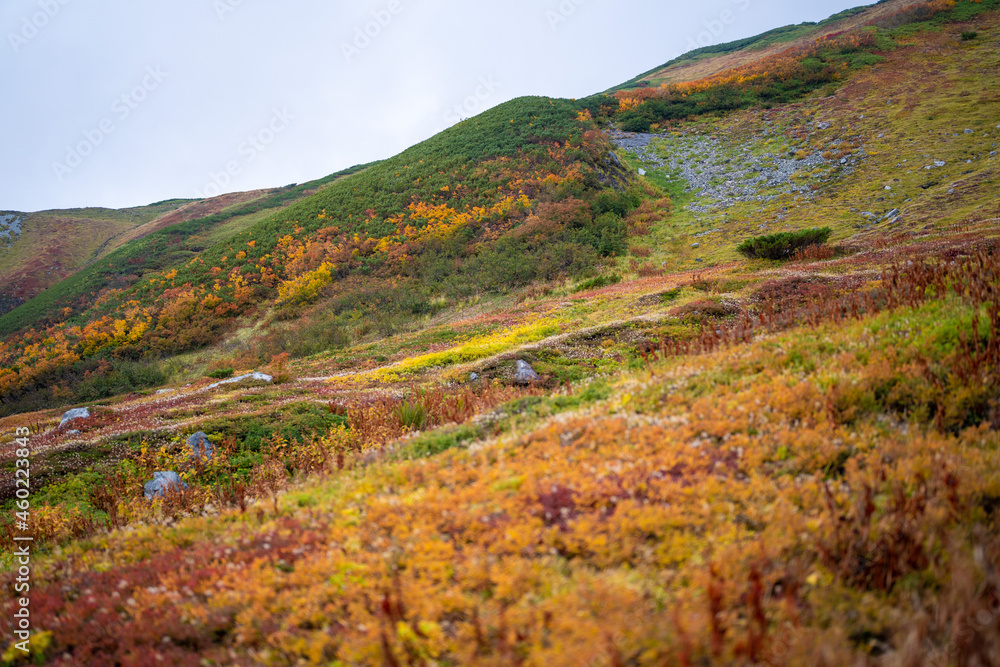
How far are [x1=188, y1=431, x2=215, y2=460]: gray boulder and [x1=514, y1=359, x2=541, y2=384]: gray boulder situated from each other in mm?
7270

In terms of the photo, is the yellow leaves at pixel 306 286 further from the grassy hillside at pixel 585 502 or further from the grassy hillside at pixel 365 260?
the grassy hillside at pixel 585 502

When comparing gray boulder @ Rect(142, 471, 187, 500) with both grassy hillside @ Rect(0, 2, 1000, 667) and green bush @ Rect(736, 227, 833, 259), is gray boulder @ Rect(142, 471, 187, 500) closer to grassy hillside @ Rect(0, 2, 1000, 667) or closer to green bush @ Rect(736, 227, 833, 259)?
grassy hillside @ Rect(0, 2, 1000, 667)

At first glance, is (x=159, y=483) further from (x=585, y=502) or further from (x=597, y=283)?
(x=597, y=283)

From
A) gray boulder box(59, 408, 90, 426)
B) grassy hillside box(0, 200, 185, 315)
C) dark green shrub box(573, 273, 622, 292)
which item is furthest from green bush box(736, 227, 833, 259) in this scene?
grassy hillside box(0, 200, 185, 315)

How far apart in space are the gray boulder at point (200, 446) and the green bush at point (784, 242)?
930 inches

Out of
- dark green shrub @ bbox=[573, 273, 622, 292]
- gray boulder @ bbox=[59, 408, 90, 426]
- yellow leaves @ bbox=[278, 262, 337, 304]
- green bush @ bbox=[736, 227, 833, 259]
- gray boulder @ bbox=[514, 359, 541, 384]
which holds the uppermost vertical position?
yellow leaves @ bbox=[278, 262, 337, 304]

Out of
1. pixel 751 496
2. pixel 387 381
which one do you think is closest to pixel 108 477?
pixel 387 381

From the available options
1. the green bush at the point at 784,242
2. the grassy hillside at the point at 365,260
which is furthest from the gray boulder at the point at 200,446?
the green bush at the point at 784,242

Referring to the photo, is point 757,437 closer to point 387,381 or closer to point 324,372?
point 387,381

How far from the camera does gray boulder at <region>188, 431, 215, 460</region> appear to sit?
9.19m

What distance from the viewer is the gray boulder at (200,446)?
9.19m

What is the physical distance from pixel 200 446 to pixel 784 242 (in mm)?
25085

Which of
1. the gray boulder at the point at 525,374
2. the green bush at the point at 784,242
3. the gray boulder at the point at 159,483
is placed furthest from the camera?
the green bush at the point at 784,242

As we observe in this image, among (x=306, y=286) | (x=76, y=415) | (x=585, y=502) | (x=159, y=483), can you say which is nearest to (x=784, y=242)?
(x=585, y=502)
